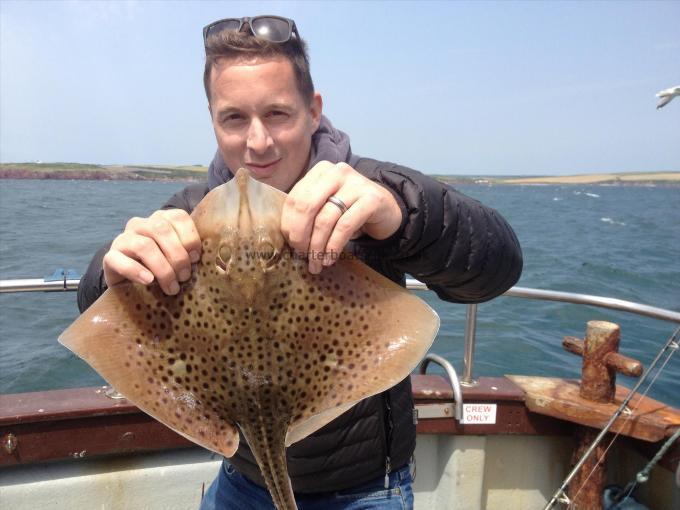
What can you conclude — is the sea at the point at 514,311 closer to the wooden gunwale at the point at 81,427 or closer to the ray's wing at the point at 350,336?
the wooden gunwale at the point at 81,427

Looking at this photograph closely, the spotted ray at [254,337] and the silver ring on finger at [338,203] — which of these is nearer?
the silver ring on finger at [338,203]

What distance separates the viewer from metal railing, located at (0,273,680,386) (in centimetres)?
384

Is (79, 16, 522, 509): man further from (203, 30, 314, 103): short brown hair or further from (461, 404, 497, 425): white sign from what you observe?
(461, 404, 497, 425): white sign

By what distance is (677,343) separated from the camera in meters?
4.15

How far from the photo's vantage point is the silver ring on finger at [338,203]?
1.66 m

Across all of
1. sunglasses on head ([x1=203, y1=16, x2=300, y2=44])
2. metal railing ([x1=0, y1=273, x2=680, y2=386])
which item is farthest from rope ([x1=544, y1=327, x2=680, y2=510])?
sunglasses on head ([x1=203, y1=16, x2=300, y2=44])

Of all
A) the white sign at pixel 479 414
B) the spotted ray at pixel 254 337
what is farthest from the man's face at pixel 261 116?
the white sign at pixel 479 414

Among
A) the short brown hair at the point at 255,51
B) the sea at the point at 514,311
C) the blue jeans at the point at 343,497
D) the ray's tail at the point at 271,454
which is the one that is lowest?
the sea at the point at 514,311

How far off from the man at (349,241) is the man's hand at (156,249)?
12.3 inches

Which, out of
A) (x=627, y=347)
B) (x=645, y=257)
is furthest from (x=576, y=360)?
(x=645, y=257)

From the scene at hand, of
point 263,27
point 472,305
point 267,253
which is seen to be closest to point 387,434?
point 267,253

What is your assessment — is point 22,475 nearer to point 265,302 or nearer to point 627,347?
point 265,302

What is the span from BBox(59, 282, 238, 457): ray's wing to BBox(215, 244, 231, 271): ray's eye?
203 millimetres

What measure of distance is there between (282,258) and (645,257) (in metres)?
31.4
